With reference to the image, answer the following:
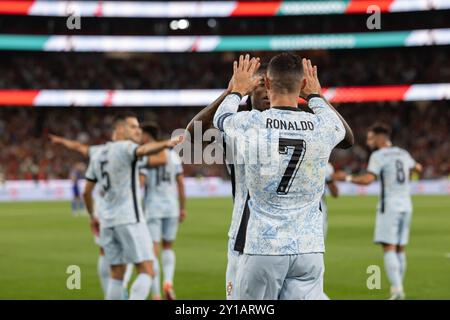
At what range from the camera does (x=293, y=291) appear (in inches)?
173

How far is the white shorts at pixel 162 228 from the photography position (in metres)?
10.5

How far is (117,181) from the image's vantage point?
7977 mm

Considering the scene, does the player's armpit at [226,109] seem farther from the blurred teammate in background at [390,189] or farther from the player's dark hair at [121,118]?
the blurred teammate in background at [390,189]

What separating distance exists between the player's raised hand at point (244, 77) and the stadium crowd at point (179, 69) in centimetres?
4270

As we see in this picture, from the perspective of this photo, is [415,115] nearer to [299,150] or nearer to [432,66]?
[432,66]

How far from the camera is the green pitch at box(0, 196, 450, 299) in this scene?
10.8 meters

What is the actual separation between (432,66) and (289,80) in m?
46.4

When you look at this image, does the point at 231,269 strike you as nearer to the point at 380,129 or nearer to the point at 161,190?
the point at 161,190

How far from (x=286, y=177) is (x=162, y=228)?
666 cm

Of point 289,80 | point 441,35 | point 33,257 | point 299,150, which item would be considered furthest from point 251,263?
point 441,35

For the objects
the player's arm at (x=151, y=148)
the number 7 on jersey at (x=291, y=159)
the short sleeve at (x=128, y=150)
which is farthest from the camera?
the short sleeve at (x=128, y=150)

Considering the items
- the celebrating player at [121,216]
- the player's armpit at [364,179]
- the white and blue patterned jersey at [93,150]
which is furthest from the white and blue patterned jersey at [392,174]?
the white and blue patterned jersey at [93,150]
